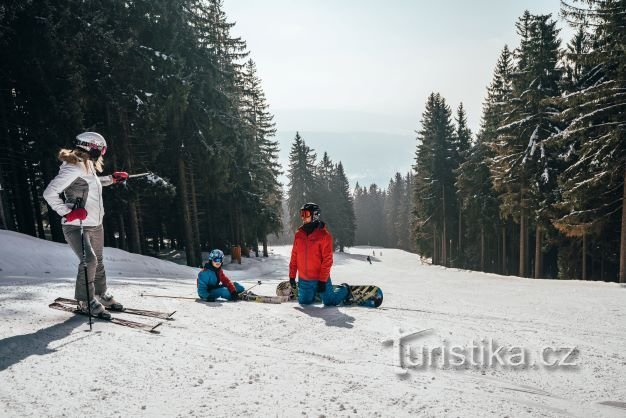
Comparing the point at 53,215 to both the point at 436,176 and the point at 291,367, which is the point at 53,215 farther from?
the point at 436,176

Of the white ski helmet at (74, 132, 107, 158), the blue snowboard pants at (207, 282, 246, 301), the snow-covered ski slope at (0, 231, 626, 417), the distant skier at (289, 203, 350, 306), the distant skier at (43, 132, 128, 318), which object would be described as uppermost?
the white ski helmet at (74, 132, 107, 158)

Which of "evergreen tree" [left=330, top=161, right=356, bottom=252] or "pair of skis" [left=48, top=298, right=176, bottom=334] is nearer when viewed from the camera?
"pair of skis" [left=48, top=298, right=176, bottom=334]

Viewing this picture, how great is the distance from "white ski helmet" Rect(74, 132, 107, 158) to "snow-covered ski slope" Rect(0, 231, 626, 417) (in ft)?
7.68

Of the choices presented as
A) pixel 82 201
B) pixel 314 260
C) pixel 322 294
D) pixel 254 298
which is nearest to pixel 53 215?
pixel 254 298

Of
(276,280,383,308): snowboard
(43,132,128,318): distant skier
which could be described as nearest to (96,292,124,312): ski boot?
(43,132,128,318): distant skier

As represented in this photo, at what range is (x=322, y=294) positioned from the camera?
22.4 ft

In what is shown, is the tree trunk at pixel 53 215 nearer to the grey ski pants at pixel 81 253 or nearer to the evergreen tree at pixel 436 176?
the grey ski pants at pixel 81 253

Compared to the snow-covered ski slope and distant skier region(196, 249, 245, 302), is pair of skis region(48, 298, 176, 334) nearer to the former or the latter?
the snow-covered ski slope

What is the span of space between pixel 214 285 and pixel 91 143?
378cm

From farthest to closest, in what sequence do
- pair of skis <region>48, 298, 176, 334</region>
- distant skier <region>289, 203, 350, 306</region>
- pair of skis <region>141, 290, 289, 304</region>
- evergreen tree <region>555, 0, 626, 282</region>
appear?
evergreen tree <region>555, 0, 626, 282</region> < pair of skis <region>141, 290, 289, 304</region> < distant skier <region>289, 203, 350, 306</region> < pair of skis <region>48, 298, 176, 334</region>

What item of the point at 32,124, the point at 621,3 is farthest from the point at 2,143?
the point at 621,3

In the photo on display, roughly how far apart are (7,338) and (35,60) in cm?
1357

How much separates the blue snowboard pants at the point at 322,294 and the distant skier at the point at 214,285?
162cm

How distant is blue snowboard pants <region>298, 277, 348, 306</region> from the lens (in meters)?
6.80
